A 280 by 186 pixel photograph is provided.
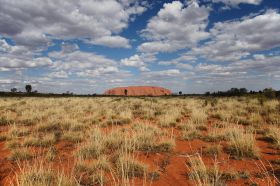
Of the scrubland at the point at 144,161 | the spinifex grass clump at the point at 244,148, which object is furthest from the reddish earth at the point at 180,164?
the spinifex grass clump at the point at 244,148

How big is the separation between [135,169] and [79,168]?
117cm

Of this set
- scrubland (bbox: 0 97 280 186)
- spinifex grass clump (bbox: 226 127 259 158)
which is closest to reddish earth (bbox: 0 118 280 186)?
scrubland (bbox: 0 97 280 186)

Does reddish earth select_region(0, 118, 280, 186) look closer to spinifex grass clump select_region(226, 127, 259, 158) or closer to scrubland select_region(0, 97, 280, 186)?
scrubland select_region(0, 97, 280, 186)

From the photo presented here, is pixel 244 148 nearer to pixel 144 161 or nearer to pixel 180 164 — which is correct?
pixel 180 164

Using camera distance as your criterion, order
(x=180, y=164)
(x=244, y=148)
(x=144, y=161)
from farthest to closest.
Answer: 1. (x=244, y=148)
2. (x=144, y=161)
3. (x=180, y=164)

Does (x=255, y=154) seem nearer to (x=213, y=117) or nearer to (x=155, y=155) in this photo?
(x=155, y=155)

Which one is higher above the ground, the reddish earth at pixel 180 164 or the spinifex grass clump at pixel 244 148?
the spinifex grass clump at pixel 244 148

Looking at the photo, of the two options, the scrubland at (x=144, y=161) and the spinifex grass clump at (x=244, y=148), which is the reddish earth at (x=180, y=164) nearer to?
the scrubland at (x=144, y=161)

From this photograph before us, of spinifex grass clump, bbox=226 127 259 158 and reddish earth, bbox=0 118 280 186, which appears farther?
spinifex grass clump, bbox=226 127 259 158

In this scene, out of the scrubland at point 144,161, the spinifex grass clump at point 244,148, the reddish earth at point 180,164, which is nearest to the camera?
the scrubland at point 144,161

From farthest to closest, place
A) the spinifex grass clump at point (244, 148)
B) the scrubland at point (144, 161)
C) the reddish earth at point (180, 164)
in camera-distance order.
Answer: the spinifex grass clump at point (244, 148), the reddish earth at point (180, 164), the scrubland at point (144, 161)

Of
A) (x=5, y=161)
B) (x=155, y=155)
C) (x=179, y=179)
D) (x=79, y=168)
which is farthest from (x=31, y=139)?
(x=179, y=179)

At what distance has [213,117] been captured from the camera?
14109 millimetres

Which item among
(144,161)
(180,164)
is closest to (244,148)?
(180,164)
